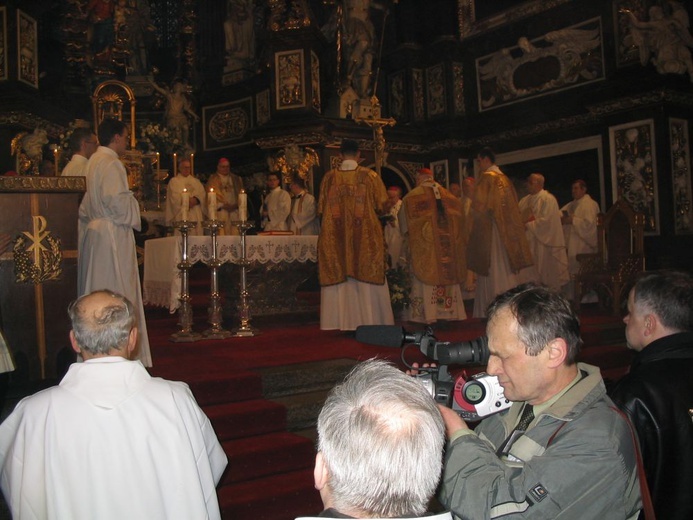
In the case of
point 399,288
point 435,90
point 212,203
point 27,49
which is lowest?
point 399,288

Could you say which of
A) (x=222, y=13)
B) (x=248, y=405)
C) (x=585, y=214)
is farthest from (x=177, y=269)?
(x=222, y=13)

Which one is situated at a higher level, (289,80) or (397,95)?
(397,95)

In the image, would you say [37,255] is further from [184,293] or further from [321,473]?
[321,473]

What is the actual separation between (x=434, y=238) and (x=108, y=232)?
4008 mm

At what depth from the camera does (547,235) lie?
10094 millimetres

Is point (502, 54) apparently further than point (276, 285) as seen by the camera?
Yes

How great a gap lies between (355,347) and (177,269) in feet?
7.72

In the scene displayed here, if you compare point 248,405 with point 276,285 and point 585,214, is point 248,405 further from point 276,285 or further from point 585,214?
point 585,214

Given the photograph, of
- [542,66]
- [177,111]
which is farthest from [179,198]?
[542,66]

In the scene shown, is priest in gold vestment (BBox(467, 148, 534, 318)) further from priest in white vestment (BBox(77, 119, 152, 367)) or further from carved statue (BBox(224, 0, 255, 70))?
carved statue (BBox(224, 0, 255, 70))

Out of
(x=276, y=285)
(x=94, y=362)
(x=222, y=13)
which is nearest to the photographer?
(x=94, y=362)

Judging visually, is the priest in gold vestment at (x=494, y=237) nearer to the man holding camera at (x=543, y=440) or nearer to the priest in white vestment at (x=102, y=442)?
the priest in white vestment at (x=102, y=442)

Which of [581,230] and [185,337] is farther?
[581,230]

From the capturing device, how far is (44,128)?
11.8m
